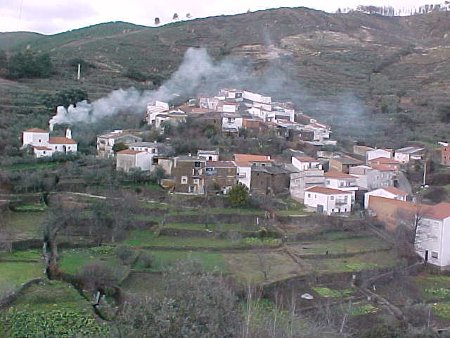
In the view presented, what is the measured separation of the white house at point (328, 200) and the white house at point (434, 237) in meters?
2.81

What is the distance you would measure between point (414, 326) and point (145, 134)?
615 inches

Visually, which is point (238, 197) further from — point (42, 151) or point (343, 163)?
point (42, 151)

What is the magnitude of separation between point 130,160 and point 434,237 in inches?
405

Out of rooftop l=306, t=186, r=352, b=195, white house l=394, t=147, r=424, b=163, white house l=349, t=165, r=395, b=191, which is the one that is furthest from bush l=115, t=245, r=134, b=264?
white house l=394, t=147, r=424, b=163

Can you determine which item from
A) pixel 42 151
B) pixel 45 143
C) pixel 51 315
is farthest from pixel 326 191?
pixel 51 315

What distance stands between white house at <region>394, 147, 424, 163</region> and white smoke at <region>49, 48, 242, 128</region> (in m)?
12.7

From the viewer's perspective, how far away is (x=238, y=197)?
2055cm

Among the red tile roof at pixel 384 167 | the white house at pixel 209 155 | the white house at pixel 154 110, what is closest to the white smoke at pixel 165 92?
the white house at pixel 154 110

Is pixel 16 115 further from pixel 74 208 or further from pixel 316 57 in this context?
pixel 316 57

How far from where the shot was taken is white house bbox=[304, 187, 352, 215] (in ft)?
70.7

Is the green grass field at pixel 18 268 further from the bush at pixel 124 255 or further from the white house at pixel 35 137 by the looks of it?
the white house at pixel 35 137

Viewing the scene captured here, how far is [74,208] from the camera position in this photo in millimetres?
18969

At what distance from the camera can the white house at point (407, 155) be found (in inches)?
1110

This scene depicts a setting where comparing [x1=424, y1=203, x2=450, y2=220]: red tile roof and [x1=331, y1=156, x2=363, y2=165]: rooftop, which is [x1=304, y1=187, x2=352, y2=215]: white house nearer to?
[x1=424, y1=203, x2=450, y2=220]: red tile roof
